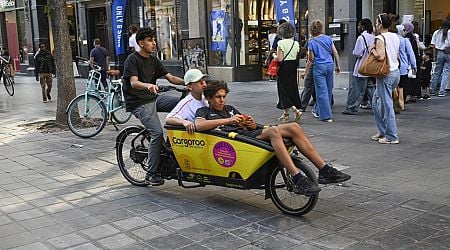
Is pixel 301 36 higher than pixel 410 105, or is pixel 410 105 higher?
pixel 301 36

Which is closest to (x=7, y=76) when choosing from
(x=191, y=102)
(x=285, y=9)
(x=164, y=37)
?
(x=164, y=37)

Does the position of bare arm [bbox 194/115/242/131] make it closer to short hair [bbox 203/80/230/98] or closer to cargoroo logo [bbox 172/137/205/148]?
cargoroo logo [bbox 172/137/205/148]

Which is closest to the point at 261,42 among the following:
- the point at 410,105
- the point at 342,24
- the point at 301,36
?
the point at 301,36

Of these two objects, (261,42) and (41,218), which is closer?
(41,218)

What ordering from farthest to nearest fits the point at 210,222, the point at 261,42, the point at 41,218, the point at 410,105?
the point at 261,42, the point at 410,105, the point at 41,218, the point at 210,222

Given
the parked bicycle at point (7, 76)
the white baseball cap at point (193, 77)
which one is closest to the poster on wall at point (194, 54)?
the parked bicycle at point (7, 76)

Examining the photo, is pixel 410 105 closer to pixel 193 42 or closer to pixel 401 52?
pixel 401 52

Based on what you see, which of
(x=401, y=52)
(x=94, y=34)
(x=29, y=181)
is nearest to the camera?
(x=29, y=181)

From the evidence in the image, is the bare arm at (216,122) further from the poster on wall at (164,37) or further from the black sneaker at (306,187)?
the poster on wall at (164,37)

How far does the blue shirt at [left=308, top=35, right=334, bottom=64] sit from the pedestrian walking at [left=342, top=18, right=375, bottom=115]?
646mm

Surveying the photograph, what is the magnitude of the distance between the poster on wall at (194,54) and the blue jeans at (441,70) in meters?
6.25

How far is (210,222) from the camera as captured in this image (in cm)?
487

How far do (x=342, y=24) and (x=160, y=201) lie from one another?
9702 mm

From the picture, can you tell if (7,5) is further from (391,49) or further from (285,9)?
(391,49)
